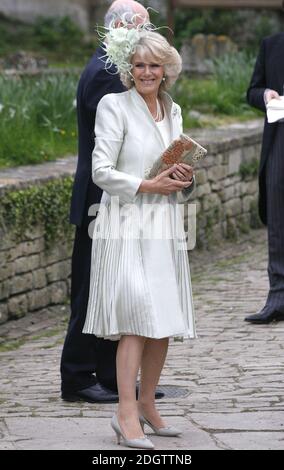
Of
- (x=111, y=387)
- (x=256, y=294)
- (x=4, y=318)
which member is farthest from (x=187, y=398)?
(x=256, y=294)

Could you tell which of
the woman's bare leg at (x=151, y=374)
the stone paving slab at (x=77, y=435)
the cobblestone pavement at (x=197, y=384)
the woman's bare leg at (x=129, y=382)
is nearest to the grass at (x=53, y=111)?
the cobblestone pavement at (x=197, y=384)

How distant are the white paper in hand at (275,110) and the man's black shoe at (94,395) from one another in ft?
6.32

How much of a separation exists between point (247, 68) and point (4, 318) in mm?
6740

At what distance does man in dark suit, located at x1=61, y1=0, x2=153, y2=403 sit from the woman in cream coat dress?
2.51ft

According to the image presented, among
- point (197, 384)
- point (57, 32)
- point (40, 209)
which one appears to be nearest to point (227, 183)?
point (40, 209)

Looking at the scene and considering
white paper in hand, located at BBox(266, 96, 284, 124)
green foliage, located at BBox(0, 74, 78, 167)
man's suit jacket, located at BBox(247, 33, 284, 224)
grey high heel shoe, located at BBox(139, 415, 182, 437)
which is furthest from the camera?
green foliage, located at BBox(0, 74, 78, 167)

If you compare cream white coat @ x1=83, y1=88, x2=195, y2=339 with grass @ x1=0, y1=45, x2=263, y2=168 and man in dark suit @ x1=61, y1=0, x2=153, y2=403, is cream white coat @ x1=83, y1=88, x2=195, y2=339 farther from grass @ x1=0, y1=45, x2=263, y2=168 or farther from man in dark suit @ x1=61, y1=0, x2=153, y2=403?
grass @ x1=0, y1=45, x2=263, y2=168

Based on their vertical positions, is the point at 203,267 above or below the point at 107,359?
below

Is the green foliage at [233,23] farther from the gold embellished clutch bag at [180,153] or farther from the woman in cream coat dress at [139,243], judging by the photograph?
the gold embellished clutch bag at [180,153]

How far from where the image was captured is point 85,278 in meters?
6.61

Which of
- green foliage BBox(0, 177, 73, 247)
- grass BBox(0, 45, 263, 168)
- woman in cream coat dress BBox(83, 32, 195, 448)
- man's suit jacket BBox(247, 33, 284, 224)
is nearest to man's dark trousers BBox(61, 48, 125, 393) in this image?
woman in cream coat dress BBox(83, 32, 195, 448)

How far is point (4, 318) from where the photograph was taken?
8.78 meters

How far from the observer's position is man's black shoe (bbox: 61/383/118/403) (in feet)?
21.6
